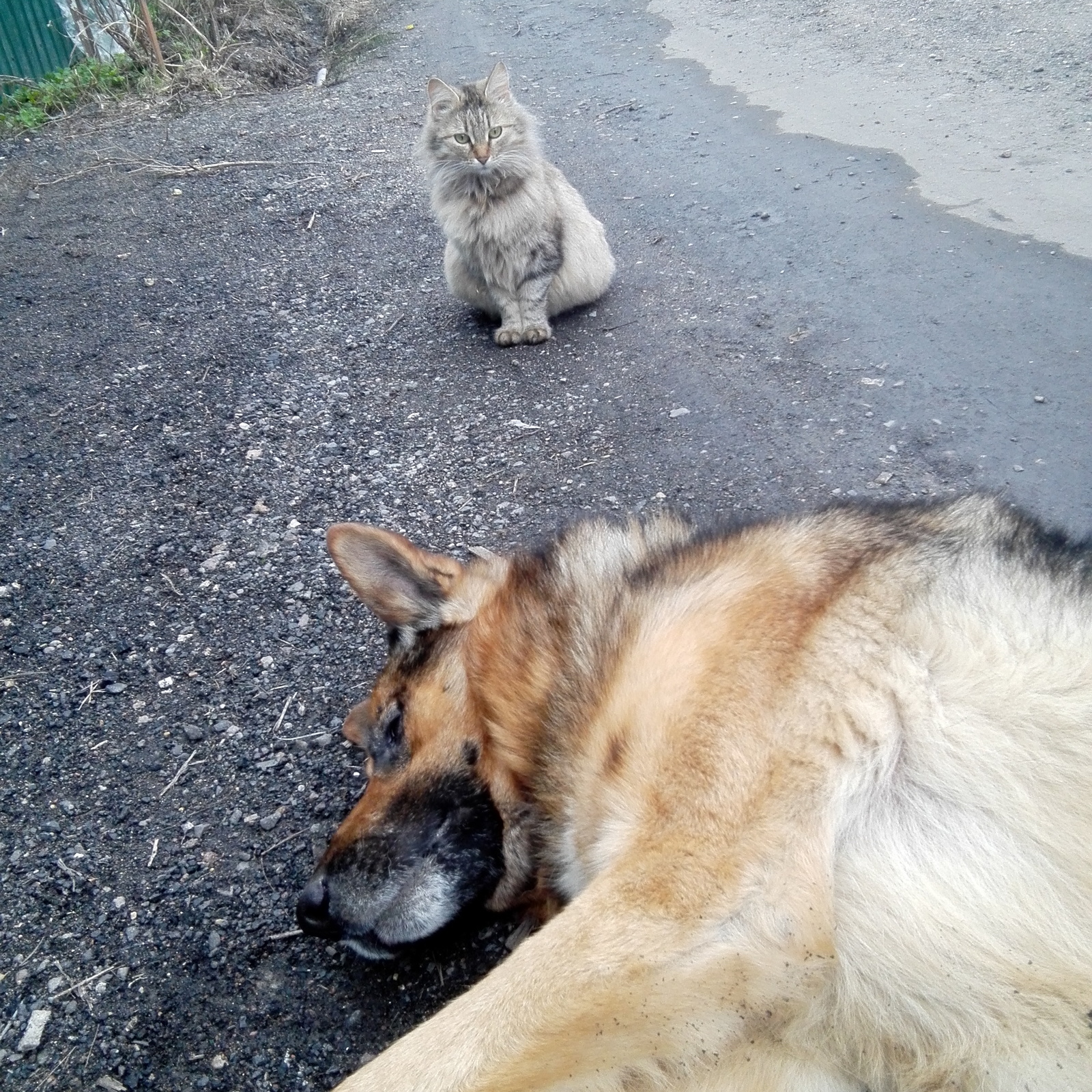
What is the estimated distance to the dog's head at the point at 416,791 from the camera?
8.20 feet

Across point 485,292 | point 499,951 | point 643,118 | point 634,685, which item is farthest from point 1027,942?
point 643,118

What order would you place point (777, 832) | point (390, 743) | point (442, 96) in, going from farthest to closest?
point (442, 96)
point (390, 743)
point (777, 832)

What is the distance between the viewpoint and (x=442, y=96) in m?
6.18

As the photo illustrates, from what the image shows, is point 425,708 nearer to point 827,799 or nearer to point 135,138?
point 827,799

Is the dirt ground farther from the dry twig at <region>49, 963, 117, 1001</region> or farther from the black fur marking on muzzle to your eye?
the black fur marking on muzzle

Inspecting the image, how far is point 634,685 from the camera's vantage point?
90.3 inches

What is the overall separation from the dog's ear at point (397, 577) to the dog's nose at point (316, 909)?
2.70 feet

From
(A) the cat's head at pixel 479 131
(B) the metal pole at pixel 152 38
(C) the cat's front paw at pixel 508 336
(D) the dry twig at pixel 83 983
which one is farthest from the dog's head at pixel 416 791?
(B) the metal pole at pixel 152 38

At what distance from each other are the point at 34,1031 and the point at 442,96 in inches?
226

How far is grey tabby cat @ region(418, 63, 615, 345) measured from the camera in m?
5.81

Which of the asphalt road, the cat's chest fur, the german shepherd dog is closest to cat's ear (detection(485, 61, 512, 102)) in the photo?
the cat's chest fur

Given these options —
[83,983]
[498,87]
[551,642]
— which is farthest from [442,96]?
[83,983]

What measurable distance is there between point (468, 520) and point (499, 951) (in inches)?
83.7

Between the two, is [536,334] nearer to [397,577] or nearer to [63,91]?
[397,577]
